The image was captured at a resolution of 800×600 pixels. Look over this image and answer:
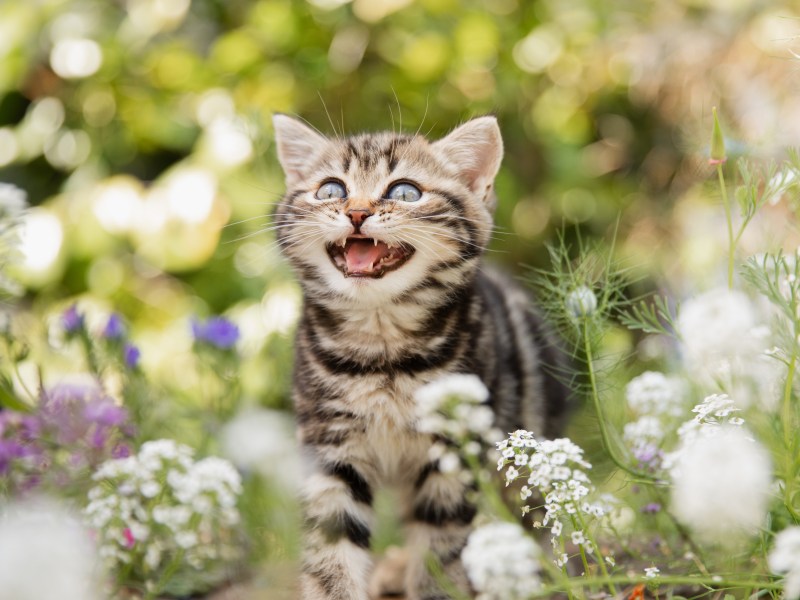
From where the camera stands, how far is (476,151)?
6.79ft

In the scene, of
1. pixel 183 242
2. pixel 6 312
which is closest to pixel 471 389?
pixel 6 312

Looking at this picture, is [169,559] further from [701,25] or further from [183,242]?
[701,25]

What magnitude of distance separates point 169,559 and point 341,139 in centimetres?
108

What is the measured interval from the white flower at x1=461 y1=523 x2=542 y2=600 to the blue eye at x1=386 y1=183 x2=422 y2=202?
99cm

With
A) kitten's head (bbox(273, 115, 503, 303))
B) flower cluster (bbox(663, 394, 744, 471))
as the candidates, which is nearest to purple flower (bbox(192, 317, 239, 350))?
kitten's head (bbox(273, 115, 503, 303))

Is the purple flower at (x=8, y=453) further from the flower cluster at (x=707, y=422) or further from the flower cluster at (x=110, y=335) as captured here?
the flower cluster at (x=707, y=422)

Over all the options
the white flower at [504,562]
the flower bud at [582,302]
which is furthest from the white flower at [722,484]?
the flower bud at [582,302]

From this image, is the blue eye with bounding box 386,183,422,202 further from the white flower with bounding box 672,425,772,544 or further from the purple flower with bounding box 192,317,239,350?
the white flower with bounding box 672,425,772,544

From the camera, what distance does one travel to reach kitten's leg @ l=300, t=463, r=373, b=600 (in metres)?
1.86

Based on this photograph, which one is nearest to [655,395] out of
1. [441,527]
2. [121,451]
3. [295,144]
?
[441,527]

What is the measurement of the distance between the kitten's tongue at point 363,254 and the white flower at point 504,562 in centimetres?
82

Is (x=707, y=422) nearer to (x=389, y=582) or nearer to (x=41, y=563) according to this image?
(x=389, y=582)

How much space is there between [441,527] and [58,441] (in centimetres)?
91

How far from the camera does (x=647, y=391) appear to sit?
74.8 inches
